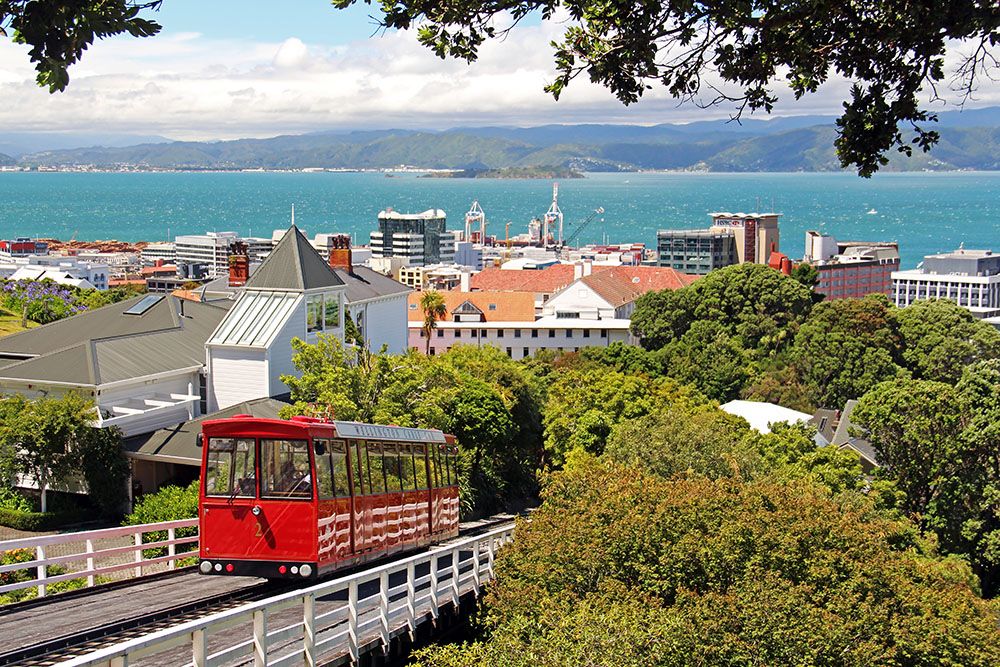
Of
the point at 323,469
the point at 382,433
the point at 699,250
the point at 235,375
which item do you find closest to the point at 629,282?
the point at 699,250

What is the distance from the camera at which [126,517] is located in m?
32.8

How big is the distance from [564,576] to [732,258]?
A: 535 feet

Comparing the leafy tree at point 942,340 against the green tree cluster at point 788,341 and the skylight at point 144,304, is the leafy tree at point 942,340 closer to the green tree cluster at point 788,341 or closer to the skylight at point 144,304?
the green tree cluster at point 788,341

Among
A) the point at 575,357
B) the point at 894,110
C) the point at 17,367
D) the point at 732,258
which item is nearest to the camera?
the point at 894,110

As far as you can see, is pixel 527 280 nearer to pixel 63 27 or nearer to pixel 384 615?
→ pixel 384 615

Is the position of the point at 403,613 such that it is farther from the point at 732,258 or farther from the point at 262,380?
the point at 732,258

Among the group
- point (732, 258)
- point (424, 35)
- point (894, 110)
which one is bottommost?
point (732, 258)

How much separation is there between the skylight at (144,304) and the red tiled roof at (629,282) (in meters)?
57.8

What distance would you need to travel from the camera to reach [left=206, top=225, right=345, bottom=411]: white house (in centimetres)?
3828

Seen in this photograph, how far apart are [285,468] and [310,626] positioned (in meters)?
3.82

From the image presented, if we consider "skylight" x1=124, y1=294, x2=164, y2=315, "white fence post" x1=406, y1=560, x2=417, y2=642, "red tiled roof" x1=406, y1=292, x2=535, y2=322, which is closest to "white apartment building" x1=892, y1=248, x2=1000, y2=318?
"red tiled roof" x1=406, y1=292, x2=535, y2=322

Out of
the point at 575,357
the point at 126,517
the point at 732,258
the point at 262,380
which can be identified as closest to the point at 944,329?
the point at 575,357

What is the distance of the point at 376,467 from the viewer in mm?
19578

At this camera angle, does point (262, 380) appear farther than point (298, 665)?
Yes
